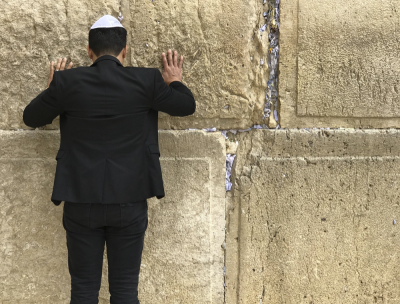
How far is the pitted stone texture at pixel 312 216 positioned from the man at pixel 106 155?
80 cm

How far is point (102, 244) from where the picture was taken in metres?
2.19

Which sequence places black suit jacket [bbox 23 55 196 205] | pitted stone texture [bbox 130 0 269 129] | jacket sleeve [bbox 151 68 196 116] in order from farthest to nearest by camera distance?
pitted stone texture [bbox 130 0 269 129] < jacket sleeve [bbox 151 68 196 116] < black suit jacket [bbox 23 55 196 205]

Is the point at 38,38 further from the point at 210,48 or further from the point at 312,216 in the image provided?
the point at 312,216

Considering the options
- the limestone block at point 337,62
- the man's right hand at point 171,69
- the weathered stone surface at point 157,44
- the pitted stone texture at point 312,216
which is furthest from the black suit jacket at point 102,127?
the limestone block at point 337,62

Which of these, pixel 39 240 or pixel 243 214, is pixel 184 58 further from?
pixel 39 240

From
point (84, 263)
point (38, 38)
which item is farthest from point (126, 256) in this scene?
point (38, 38)

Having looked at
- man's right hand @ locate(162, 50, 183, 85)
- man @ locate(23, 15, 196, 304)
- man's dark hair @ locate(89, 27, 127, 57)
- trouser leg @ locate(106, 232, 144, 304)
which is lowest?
trouser leg @ locate(106, 232, 144, 304)

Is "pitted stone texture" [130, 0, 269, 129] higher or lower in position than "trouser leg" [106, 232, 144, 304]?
higher

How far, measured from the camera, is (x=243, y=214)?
2.75 m

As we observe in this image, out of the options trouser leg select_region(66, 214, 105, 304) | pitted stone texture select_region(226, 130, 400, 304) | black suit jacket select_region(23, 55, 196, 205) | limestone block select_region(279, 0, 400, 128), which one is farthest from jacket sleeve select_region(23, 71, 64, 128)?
limestone block select_region(279, 0, 400, 128)

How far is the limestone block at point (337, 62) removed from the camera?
8.82 ft

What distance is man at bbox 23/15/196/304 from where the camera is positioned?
2035mm

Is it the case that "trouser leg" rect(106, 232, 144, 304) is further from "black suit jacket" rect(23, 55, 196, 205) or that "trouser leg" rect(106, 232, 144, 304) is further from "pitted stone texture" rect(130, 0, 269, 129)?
"pitted stone texture" rect(130, 0, 269, 129)

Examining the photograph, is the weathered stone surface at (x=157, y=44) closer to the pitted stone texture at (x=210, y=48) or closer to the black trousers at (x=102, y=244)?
the pitted stone texture at (x=210, y=48)
